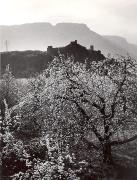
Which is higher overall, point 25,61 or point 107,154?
point 25,61

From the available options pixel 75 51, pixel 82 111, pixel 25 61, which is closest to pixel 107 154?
pixel 82 111

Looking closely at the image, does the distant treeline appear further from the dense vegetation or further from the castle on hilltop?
the dense vegetation

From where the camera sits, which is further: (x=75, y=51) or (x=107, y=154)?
(x=75, y=51)

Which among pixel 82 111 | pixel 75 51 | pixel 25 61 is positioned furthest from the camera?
pixel 75 51

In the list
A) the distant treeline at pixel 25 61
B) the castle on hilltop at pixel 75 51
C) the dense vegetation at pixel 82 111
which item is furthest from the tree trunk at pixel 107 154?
the castle on hilltop at pixel 75 51

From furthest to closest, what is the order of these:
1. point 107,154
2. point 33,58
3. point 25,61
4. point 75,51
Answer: point 75,51, point 25,61, point 33,58, point 107,154

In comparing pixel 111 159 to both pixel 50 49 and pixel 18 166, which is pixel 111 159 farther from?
pixel 50 49

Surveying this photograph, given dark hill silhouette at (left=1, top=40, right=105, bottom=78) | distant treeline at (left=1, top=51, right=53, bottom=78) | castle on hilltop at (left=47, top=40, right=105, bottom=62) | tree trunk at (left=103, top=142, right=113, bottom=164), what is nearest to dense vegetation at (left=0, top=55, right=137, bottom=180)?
tree trunk at (left=103, top=142, right=113, bottom=164)

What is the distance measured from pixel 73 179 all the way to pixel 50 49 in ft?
169

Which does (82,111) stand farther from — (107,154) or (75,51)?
(75,51)

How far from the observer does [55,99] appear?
23.4 m

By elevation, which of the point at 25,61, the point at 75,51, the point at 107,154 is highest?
the point at 75,51

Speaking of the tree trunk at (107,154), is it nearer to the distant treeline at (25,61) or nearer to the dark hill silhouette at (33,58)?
the dark hill silhouette at (33,58)

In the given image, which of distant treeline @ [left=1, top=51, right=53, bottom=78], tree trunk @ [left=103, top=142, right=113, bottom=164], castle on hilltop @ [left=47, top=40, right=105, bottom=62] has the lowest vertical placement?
tree trunk @ [left=103, top=142, right=113, bottom=164]
